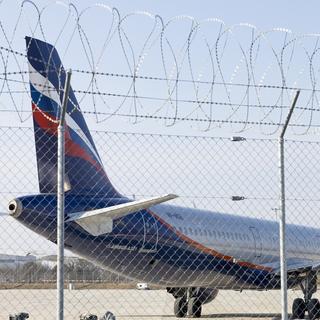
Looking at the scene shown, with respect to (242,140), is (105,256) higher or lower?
higher

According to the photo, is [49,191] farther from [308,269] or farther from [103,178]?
[308,269]

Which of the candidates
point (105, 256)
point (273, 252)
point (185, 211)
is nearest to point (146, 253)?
point (105, 256)

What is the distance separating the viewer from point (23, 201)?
60.5 ft

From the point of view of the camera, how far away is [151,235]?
22094 millimetres

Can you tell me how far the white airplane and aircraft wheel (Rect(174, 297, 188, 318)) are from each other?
32 millimetres

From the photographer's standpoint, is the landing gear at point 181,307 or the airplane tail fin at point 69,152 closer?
the airplane tail fin at point 69,152

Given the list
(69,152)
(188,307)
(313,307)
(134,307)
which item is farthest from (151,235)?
(134,307)

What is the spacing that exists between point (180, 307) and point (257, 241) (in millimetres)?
3158

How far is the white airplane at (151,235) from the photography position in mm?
18359

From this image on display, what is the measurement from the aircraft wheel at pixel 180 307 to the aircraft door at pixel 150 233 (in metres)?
3.87

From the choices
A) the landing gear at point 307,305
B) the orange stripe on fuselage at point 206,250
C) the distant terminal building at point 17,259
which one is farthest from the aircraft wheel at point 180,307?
the distant terminal building at point 17,259

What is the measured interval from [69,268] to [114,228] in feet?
48.8

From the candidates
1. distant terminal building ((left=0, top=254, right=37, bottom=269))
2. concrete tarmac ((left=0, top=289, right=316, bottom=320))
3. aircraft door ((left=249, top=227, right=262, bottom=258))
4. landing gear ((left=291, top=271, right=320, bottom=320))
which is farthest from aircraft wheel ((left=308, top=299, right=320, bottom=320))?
distant terminal building ((left=0, top=254, right=37, bottom=269))

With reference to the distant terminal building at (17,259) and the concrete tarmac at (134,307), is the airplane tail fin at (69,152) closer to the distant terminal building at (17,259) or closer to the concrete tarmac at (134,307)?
the distant terminal building at (17,259)
